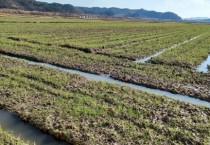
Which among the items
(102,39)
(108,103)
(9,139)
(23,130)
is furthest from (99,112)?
(102,39)

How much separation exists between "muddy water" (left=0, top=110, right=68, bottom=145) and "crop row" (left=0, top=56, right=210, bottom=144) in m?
0.25

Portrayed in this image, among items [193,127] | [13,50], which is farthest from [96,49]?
[193,127]

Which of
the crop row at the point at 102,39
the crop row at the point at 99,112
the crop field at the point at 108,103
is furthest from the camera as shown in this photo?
the crop row at the point at 102,39

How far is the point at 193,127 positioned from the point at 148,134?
82.4 inches

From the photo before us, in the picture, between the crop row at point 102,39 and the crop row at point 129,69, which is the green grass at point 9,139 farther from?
the crop row at point 102,39

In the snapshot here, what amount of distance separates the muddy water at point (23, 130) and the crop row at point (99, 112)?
25 centimetres

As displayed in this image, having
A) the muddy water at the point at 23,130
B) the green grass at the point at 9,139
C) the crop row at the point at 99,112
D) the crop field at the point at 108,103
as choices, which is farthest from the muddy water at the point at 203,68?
the green grass at the point at 9,139

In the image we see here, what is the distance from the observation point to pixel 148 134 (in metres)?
10.9

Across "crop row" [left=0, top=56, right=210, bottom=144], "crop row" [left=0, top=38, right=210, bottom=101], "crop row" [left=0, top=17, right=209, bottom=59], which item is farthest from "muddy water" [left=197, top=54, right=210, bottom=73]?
"crop row" [left=0, top=56, right=210, bottom=144]

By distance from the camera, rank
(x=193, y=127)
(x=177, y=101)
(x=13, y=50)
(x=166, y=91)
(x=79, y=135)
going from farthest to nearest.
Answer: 1. (x=13, y=50)
2. (x=166, y=91)
3. (x=177, y=101)
4. (x=193, y=127)
5. (x=79, y=135)

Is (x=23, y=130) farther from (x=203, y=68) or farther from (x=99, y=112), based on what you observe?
(x=203, y=68)

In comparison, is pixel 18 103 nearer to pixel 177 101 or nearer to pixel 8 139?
pixel 8 139

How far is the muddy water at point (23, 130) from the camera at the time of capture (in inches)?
405

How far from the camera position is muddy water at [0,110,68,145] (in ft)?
33.7
